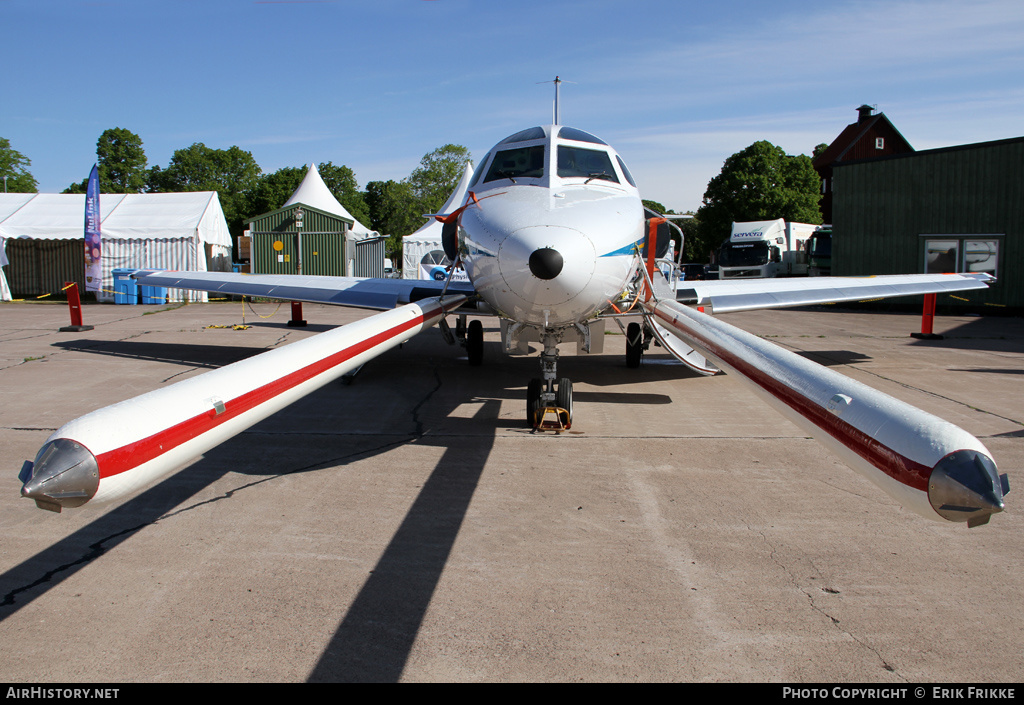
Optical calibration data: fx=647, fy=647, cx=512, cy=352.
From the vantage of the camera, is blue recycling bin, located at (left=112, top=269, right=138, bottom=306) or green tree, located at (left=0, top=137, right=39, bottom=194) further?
green tree, located at (left=0, top=137, right=39, bottom=194)

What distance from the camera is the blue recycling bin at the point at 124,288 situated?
24.7m

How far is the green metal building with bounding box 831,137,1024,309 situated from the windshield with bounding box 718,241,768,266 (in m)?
6.79

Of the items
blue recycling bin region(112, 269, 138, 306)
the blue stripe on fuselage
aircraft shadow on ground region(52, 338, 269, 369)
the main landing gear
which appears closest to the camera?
the blue stripe on fuselage

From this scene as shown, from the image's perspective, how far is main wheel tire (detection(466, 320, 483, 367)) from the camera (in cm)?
1089

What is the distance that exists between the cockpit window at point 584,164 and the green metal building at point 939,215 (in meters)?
19.3

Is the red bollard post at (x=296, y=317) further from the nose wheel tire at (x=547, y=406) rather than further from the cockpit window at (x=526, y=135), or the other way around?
the nose wheel tire at (x=547, y=406)

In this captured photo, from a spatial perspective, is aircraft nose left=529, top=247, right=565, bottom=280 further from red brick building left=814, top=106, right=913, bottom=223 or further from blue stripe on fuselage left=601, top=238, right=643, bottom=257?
red brick building left=814, top=106, right=913, bottom=223

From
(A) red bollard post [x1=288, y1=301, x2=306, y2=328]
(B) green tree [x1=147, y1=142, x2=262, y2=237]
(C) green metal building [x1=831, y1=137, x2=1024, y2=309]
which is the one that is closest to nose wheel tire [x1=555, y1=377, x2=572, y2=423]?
(A) red bollard post [x1=288, y1=301, x2=306, y2=328]

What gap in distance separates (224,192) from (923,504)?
90.3 meters

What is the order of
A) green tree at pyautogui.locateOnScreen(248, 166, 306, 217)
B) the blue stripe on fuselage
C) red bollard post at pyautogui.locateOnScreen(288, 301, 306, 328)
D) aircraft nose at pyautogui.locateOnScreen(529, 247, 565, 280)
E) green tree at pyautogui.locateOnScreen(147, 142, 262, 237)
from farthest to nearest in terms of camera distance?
1. green tree at pyautogui.locateOnScreen(147, 142, 262, 237)
2. green tree at pyautogui.locateOnScreen(248, 166, 306, 217)
3. red bollard post at pyautogui.locateOnScreen(288, 301, 306, 328)
4. the blue stripe on fuselage
5. aircraft nose at pyautogui.locateOnScreen(529, 247, 565, 280)

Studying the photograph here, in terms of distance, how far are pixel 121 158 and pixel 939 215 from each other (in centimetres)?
8883

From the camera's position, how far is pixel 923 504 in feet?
6.25

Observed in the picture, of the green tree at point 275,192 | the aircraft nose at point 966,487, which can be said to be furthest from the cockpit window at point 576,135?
the green tree at point 275,192
